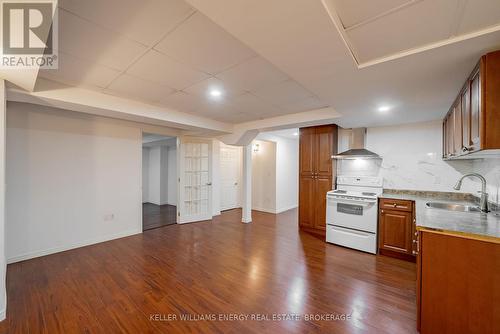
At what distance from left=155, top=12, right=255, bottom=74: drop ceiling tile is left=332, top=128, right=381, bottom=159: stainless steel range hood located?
290cm

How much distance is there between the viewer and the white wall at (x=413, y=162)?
3295 millimetres

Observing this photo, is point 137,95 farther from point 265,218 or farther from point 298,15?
point 265,218

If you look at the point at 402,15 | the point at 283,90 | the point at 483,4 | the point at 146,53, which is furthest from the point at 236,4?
the point at 283,90

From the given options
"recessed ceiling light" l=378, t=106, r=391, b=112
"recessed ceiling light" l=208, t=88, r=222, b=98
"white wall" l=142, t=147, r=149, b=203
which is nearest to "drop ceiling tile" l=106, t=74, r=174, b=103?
"recessed ceiling light" l=208, t=88, r=222, b=98

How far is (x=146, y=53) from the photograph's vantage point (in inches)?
70.8

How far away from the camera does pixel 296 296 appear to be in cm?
221

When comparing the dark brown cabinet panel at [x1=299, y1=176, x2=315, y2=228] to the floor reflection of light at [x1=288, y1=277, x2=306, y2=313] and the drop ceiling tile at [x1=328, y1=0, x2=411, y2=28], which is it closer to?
the floor reflection of light at [x1=288, y1=277, x2=306, y2=313]

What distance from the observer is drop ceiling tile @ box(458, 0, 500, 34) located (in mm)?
1072

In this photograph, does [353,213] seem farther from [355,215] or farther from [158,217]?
[158,217]

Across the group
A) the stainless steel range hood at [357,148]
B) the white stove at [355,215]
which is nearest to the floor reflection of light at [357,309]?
the white stove at [355,215]

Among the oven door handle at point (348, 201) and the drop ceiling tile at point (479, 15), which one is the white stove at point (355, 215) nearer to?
the oven door handle at point (348, 201)

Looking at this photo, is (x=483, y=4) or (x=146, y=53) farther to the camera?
(x=146, y=53)

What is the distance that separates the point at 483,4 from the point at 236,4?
131 centimetres

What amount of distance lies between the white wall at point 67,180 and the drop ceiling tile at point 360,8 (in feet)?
13.5
